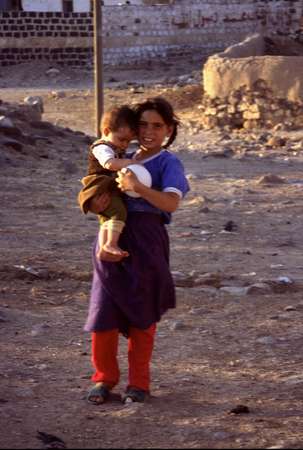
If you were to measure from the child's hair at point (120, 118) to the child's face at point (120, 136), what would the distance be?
0.01 m

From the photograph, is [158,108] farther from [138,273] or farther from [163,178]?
[138,273]

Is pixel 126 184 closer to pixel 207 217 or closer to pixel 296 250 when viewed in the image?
pixel 296 250

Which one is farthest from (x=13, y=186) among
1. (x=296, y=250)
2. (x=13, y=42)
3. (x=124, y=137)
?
(x=13, y=42)

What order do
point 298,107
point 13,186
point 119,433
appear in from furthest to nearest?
point 298,107 < point 13,186 < point 119,433

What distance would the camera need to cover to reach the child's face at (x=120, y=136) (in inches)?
168

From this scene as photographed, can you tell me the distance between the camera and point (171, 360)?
5211mm

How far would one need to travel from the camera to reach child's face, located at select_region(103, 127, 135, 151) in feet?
14.0

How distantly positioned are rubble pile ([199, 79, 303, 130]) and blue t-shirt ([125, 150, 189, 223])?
10.4 m

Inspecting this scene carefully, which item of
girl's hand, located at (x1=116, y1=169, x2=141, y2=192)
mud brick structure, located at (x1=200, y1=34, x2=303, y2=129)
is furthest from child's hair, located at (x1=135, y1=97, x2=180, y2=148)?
mud brick structure, located at (x1=200, y1=34, x2=303, y2=129)

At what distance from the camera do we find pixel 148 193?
4.14 metres

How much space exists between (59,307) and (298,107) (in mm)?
8930

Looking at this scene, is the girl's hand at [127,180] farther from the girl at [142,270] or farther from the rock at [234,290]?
the rock at [234,290]

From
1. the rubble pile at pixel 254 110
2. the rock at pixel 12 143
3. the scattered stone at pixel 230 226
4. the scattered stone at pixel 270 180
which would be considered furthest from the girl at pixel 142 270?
the rubble pile at pixel 254 110

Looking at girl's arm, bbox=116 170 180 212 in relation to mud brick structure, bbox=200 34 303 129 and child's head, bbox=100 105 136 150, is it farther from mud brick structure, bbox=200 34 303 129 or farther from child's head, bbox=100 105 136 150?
mud brick structure, bbox=200 34 303 129
